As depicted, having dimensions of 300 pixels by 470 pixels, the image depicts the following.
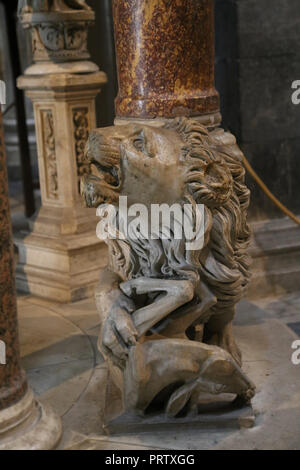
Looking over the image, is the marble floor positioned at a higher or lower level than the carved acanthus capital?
lower

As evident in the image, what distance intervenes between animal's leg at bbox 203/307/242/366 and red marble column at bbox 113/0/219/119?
103 cm

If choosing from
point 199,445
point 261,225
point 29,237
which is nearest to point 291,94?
point 261,225

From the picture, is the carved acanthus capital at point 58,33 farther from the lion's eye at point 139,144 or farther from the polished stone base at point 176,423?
the polished stone base at point 176,423

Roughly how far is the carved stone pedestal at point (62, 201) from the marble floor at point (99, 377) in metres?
0.19

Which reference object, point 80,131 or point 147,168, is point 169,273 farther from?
point 80,131

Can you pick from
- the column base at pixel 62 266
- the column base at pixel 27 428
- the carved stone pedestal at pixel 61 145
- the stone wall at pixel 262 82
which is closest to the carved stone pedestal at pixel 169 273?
the column base at pixel 27 428

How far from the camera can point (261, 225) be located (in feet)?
19.6

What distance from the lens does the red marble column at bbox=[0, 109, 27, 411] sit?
2926 mm

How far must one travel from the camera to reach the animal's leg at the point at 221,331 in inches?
138

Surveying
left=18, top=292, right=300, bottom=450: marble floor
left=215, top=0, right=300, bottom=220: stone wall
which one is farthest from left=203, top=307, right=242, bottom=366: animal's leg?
left=215, top=0, right=300, bottom=220: stone wall

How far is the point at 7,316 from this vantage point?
9.85ft

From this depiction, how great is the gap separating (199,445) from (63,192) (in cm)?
266

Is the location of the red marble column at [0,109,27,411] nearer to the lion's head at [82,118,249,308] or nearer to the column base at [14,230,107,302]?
the lion's head at [82,118,249,308]
